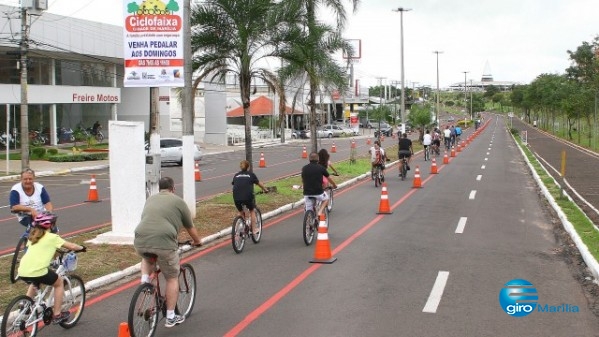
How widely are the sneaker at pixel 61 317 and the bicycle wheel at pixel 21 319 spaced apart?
0.28m

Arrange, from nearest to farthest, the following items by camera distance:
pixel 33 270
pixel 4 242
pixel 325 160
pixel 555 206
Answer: pixel 33 270 < pixel 4 242 < pixel 325 160 < pixel 555 206

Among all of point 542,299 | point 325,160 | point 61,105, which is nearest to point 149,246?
point 542,299

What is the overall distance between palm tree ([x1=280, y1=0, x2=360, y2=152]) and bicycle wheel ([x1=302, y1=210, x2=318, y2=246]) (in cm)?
815

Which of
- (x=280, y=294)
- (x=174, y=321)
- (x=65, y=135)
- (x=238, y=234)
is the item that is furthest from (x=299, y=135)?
(x=174, y=321)

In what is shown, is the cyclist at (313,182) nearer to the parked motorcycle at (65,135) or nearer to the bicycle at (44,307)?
the bicycle at (44,307)

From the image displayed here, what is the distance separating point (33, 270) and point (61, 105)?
4586 cm

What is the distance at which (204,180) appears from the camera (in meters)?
28.0

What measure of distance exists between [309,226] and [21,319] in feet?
23.1

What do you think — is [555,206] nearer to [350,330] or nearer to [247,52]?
[247,52]

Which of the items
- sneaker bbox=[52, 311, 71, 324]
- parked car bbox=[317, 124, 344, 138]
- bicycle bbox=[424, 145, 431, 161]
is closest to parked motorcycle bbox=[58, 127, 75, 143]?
bicycle bbox=[424, 145, 431, 161]

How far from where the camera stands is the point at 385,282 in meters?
9.91

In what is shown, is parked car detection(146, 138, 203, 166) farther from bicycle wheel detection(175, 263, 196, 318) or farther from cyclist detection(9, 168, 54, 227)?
bicycle wheel detection(175, 263, 196, 318)

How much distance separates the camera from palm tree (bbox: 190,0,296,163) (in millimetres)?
19109

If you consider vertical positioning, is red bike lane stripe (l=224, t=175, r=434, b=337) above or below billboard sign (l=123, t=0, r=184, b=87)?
below
